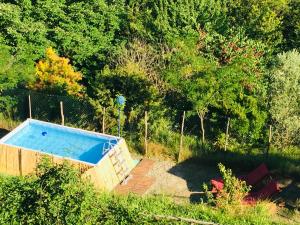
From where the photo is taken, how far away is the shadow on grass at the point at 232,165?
16.4m

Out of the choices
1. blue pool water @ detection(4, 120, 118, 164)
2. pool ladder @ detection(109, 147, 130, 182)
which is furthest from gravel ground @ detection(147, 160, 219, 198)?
blue pool water @ detection(4, 120, 118, 164)

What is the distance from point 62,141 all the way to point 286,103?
24.1 feet

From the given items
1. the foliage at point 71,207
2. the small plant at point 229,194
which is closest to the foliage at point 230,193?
the small plant at point 229,194

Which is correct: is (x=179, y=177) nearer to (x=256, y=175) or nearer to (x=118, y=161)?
(x=118, y=161)

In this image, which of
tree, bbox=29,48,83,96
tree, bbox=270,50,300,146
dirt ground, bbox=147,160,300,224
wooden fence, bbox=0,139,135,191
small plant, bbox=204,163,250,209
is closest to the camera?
small plant, bbox=204,163,250,209

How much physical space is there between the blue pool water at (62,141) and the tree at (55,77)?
240 cm

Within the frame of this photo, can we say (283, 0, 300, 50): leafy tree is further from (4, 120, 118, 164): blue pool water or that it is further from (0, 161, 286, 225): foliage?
(0, 161, 286, 225): foliage

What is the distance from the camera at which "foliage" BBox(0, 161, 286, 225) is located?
11422 millimetres

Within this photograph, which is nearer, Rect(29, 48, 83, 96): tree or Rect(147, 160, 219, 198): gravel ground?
Rect(147, 160, 219, 198): gravel ground

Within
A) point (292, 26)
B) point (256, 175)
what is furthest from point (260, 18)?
point (256, 175)

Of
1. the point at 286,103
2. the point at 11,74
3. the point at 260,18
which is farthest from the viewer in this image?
the point at 260,18

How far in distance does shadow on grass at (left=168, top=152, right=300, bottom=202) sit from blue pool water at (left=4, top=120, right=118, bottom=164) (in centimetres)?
243

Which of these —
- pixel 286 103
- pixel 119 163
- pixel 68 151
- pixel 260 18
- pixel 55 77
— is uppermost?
pixel 260 18

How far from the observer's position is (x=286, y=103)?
17.7 metres
